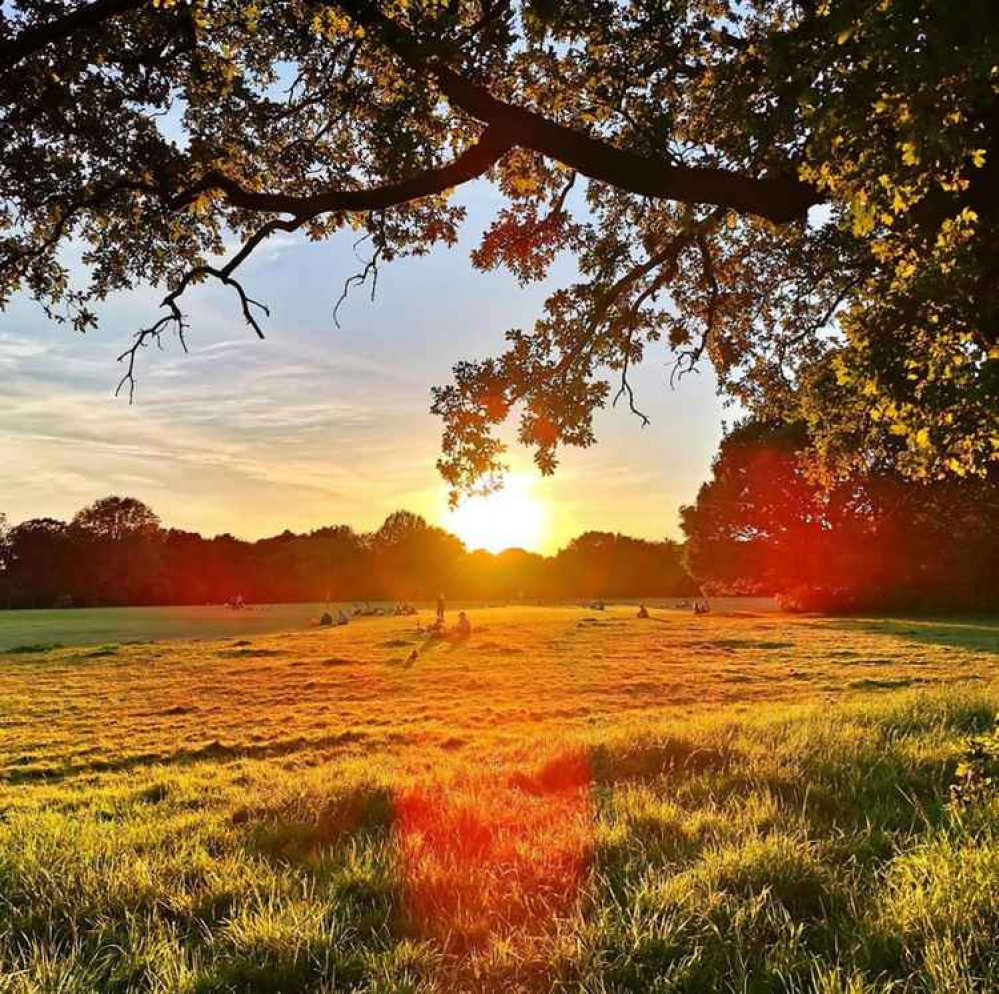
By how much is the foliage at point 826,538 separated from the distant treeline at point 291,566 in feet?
89.6

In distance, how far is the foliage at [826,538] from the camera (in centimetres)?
5166

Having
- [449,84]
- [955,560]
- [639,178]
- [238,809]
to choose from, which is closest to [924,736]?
[639,178]

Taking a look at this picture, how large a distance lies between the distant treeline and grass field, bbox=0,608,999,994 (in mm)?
81301

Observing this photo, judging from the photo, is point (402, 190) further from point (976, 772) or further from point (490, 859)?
point (976, 772)

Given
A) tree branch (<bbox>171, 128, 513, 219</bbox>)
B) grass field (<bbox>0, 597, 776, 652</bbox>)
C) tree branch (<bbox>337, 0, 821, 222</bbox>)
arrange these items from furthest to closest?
grass field (<bbox>0, 597, 776, 652</bbox>) → tree branch (<bbox>171, 128, 513, 219</bbox>) → tree branch (<bbox>337, 0, 821, 222</bbox>)

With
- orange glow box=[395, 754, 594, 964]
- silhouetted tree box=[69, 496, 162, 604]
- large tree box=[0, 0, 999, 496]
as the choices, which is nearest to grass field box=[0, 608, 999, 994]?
orange glow box=[395, 754, 594, 964]

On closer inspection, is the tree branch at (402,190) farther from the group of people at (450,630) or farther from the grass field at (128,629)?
the grass field at (128,629)

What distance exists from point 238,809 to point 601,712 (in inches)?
412

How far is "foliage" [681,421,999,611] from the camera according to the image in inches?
2034

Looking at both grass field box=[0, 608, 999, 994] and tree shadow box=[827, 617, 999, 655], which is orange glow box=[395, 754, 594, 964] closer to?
grass field box=[0, 608, 999, 994]

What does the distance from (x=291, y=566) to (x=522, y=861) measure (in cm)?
10125

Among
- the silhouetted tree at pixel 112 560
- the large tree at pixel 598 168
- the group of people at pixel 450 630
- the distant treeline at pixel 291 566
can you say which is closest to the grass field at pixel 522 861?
the large tree at pixel 598 168

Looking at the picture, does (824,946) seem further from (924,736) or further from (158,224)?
(158,224)

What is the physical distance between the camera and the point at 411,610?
6141 centimetres
